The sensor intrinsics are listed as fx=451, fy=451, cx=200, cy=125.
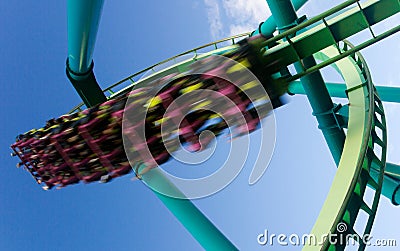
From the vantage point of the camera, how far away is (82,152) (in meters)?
4.54

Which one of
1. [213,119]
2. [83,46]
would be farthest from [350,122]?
[83,46]

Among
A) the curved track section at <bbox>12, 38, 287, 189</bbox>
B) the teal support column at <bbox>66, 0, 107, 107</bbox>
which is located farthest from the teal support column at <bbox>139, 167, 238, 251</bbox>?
the teal support column at <bbox>66, 0, 107, 107</bbox>

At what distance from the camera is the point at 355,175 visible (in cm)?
452

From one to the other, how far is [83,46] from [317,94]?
2999 millimetres

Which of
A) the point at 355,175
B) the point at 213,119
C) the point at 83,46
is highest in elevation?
the point at 83,46

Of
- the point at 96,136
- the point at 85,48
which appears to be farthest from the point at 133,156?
the point at 85,48

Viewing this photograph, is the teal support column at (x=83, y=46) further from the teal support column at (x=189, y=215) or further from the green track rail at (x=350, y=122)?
the teal support column at (x=189, y=215)

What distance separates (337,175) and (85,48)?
10.9ft

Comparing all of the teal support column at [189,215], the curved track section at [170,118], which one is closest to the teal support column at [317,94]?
the curved track section at [170,118]

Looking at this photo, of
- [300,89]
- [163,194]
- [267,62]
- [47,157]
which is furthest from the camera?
[300,89]

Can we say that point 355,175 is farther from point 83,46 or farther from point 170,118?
point 83,46

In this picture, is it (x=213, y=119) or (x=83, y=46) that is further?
(x=83, y=46)

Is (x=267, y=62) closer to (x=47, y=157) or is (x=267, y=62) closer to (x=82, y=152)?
(x=82, y=152)

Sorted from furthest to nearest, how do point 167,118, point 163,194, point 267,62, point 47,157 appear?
point 163,194
point 47,157
point 267,62
point 167,118
